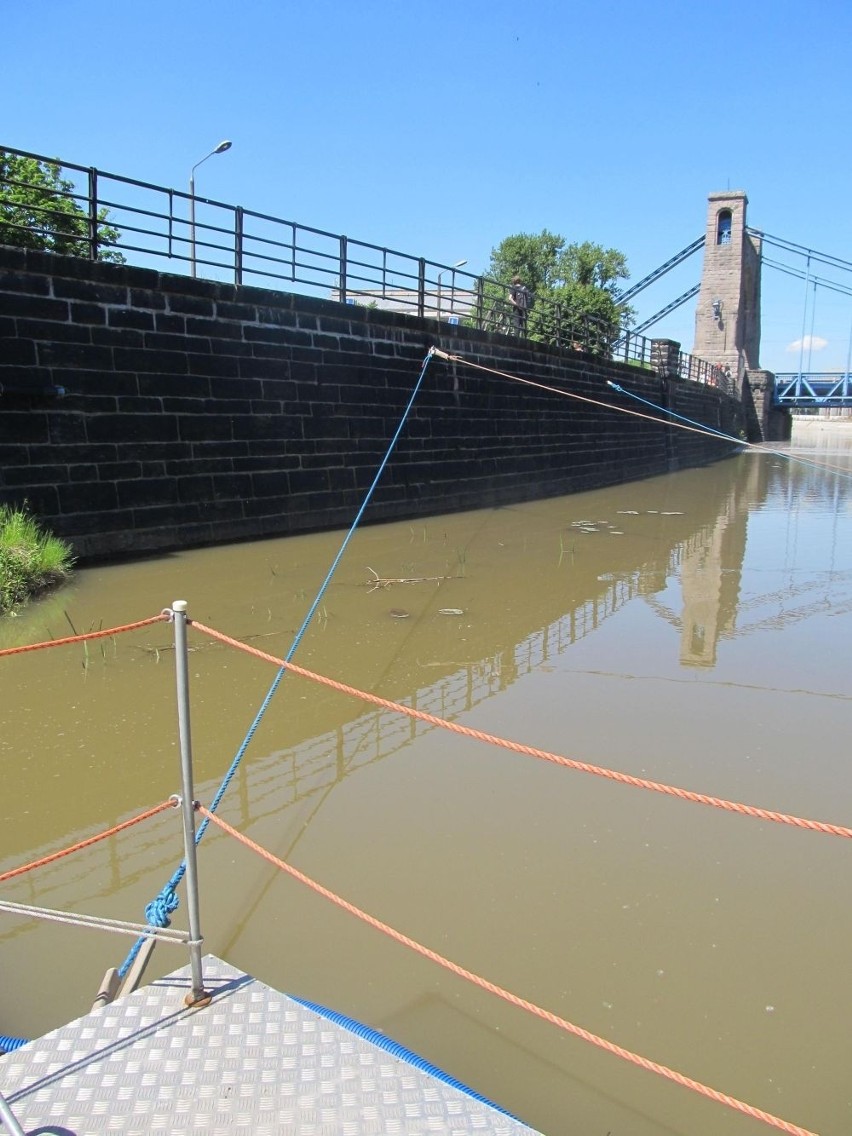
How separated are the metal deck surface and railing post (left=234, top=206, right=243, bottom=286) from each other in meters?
10.2

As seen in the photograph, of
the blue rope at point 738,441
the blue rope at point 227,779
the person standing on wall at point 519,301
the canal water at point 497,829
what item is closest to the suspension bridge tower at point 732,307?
the blue rope at point 738,441

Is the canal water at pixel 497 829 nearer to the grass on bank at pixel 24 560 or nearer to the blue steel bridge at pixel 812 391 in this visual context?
the grass on bank at pixel 24 560

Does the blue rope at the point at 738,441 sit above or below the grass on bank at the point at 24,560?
above

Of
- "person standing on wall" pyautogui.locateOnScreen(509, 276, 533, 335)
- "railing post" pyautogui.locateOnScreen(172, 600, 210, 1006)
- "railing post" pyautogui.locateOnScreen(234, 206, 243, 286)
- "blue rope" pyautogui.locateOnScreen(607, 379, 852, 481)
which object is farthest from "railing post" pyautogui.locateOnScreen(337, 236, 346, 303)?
"railing post" pyautogui.locateOnScreen(172, 600, 210, 1006)

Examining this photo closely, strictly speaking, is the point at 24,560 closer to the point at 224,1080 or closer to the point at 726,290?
the point at 224,1080

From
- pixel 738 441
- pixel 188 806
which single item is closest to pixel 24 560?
pixel 188 806

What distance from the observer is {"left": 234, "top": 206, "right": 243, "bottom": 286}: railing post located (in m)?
10.8

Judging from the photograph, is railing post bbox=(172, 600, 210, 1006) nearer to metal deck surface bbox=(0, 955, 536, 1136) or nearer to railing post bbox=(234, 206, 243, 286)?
metal deck surface bbox=(0, 955, 536, 1136)

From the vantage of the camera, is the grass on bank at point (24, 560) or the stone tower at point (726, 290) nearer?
the grass on bank at point (24, 560)

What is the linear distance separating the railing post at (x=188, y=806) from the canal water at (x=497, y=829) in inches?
20.8

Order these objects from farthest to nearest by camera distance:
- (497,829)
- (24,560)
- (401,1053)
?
(24,560), (497,829), (401,1053)

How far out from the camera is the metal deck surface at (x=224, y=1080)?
67.3 inches

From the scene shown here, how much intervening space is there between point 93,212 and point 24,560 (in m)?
4.05

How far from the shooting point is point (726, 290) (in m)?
48.4
